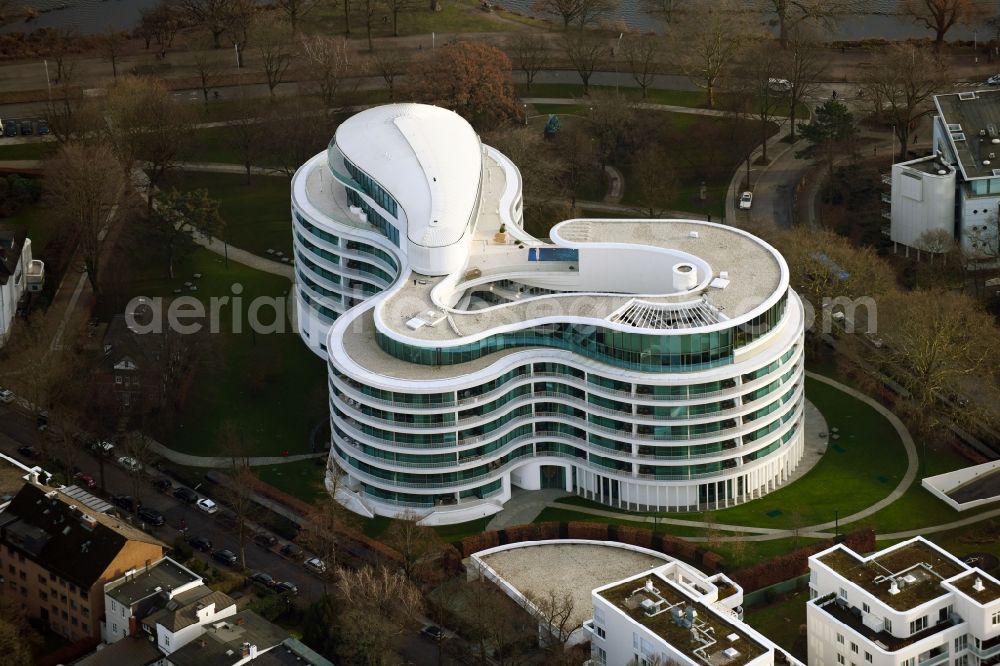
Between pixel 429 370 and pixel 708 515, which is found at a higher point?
pixel 429 370

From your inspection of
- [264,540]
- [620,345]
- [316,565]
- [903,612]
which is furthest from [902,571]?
[264,540]

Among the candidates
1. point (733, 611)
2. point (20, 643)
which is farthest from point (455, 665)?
point (20, 643)

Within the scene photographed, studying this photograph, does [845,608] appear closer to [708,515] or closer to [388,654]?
[708,515]

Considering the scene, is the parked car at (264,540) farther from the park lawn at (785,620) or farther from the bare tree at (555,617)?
the park lawn at (785,620)

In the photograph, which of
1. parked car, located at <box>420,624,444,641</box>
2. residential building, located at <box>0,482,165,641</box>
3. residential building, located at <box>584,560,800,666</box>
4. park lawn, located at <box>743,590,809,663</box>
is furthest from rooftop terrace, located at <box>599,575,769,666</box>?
residential building, located at <box>0,482,165,641</box>

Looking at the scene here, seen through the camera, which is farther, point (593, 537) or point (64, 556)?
point (593, 537)

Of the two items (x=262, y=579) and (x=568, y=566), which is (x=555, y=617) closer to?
(x=568, y=566)

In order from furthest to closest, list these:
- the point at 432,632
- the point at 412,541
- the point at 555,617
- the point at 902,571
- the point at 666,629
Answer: the point at 412,541, the point at 432,632, the point at 555,617, the point at 902,571, the point at 666,629
